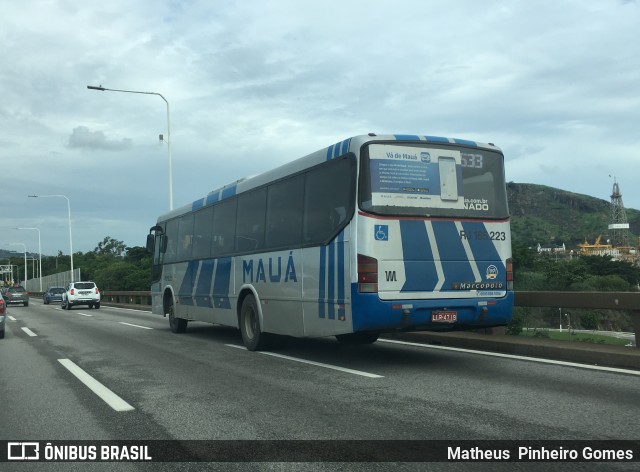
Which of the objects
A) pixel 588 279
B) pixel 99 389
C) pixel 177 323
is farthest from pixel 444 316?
pixel 588 279

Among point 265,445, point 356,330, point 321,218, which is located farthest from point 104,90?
point 265,445

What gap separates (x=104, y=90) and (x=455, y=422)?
23.0m

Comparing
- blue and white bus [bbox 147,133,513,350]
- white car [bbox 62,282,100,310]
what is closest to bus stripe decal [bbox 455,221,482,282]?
blue and white bus [bbox 147,133,513,350]

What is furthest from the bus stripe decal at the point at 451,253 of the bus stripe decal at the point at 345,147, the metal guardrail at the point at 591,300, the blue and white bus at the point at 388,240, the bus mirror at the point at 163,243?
the bus mirror at the point at 163,243

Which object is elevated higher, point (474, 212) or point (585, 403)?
point (474, 212)

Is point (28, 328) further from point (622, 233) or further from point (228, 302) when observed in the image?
point (622, 233)

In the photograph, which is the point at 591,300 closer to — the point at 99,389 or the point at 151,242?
the point at 99,389

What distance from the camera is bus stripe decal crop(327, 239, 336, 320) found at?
8672 mm

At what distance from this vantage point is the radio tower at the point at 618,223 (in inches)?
4941

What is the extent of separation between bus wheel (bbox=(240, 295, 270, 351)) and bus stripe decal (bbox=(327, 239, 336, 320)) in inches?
101

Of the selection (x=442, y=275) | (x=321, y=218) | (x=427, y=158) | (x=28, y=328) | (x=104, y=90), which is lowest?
(x=28, y=328)

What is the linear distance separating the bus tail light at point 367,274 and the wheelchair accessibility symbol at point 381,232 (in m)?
0.30

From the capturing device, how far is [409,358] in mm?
9797

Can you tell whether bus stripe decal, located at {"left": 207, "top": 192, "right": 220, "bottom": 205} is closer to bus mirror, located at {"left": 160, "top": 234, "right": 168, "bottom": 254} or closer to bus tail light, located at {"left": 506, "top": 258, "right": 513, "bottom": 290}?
bus mirror, located at {"left": 160, "top": 234, "right": 168, "bottom": 254}
